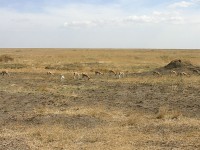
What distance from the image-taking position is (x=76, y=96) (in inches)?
1031

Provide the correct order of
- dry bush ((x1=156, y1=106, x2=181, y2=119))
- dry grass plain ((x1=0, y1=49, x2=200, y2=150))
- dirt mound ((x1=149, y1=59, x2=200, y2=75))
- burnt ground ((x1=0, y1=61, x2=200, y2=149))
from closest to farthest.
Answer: dry grass plain ((x1=0, y1=49, x2=200, y2=150))
burnt ground ((x1=0, y1=61, x2=200, y2=149))
dry bush ((x1=156, y1=106, x2=181, y2=119))
dirt mound ((x1=149, y1=59, x2=200, y2=75))

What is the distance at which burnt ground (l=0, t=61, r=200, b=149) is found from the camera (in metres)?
17.9

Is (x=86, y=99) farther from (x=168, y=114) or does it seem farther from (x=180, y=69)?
(x=180, y=69)

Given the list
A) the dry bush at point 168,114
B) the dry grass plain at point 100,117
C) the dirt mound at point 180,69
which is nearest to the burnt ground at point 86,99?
the dry grass plain at point 100,117

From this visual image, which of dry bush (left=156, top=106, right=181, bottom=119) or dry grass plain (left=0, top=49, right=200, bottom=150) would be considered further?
dry bush (left=156, top=106, right=181, bottom=119)

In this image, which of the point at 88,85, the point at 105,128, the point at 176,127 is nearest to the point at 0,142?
the point at 105,128

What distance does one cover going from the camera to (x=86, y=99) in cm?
2483

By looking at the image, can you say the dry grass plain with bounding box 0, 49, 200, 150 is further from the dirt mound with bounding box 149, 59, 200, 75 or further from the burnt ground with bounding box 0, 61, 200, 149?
the dirt mound with bounding box 149, 59, 200, 75

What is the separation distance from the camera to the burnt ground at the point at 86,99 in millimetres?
17875

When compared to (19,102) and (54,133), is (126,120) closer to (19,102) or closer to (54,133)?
(54,133)

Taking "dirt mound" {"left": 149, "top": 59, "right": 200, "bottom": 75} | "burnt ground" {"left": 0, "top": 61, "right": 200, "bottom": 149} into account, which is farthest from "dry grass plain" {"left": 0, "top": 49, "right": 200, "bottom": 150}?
"dirt mound" {"left": 149, "top": 59, "right": 200, "bottom": 75}

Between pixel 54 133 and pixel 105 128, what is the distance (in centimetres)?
223

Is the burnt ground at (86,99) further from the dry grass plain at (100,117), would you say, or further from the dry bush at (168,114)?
the dry bush at (168,114)

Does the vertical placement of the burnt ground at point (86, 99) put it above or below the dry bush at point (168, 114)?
below
